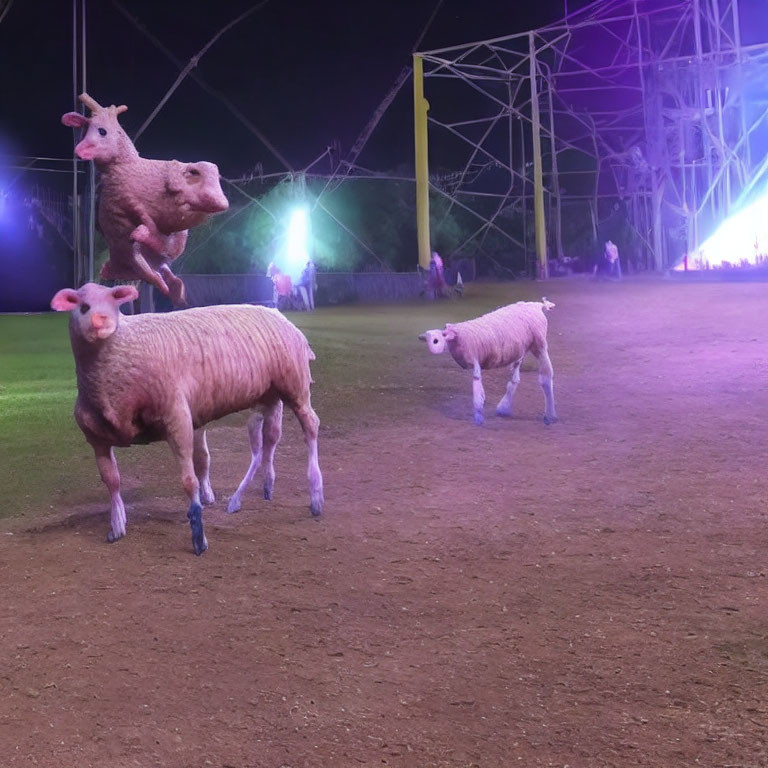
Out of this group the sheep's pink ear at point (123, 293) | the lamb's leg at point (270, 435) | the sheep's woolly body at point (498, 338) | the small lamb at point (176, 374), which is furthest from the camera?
the sheep's woolly body at point (498, 338)

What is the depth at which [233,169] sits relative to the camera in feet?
87.6

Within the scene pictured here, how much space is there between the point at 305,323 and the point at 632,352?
25.6 feet

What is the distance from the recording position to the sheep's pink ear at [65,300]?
524 centimetres

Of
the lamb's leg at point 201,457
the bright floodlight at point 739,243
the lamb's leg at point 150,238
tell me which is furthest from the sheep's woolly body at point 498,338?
the bright floodlight at point 739,243

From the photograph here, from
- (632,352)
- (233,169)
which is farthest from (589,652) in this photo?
(233,169)

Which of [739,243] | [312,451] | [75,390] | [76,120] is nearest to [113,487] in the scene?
[312,451]

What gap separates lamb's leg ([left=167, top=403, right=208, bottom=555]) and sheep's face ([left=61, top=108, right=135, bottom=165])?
1593mm

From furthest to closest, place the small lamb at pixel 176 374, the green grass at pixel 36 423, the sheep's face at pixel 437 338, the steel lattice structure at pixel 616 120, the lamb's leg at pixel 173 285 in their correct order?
the steel lattice structure at pixel 616 120 < the sheep's face at pixel 437 338 < the green grass at pixel 36 423 < the small lamb at pixel 176 374 < the lamb's leg at pixel 173 285

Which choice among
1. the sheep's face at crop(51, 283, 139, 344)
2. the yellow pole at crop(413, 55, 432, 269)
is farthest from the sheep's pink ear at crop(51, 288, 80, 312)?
the yellow pole at crop(413, 55, 432, 269)

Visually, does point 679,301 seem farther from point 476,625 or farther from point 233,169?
point 476,625

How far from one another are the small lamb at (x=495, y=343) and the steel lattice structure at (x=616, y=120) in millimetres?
17423

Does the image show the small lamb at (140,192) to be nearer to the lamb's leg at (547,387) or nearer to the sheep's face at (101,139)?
the sheep's face at (101,139)

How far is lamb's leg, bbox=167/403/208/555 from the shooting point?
5.65 metres

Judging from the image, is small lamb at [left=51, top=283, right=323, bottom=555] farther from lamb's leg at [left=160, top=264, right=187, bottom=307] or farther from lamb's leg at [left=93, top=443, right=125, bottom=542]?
lamb's leg at [left=160, top=264, right=187, bottom=307]
